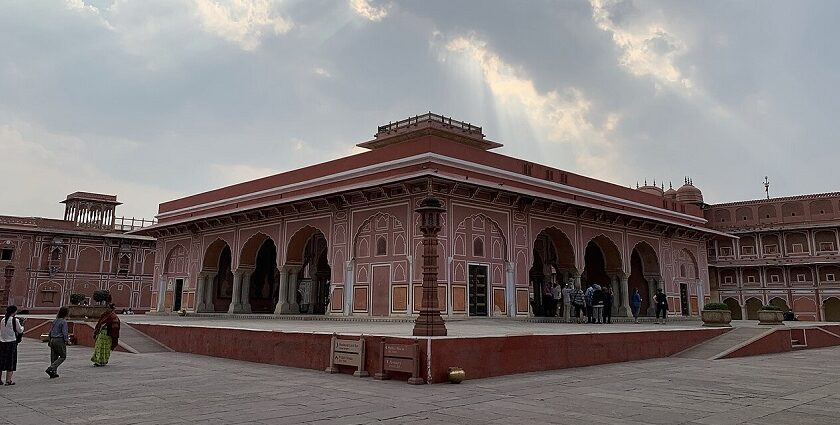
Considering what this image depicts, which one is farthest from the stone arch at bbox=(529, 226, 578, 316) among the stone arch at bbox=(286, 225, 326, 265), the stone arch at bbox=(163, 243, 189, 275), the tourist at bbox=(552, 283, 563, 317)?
the stone arch at bbox=(163, 243, 189, 275)

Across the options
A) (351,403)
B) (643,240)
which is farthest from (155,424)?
(643,240)

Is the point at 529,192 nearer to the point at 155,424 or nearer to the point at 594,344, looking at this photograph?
the point at 594,344

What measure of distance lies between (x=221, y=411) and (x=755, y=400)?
559 centimetres

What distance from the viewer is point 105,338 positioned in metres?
9.91

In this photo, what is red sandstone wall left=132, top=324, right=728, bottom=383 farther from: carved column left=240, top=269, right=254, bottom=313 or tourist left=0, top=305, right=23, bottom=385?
carved column left=240, top=269, right=254, bottom=313

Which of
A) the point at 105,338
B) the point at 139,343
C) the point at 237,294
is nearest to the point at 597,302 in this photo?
the point at 139,343

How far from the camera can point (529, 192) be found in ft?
55.1

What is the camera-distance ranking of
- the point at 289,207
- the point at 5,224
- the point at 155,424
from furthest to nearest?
the point at 5,224 < the point at 289,207 < the point at 155,424

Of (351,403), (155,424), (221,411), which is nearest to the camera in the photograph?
(155,424)

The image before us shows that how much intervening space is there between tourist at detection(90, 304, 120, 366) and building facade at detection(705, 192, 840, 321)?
36.2 metres

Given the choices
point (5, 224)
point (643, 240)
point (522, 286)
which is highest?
point (5, 224)

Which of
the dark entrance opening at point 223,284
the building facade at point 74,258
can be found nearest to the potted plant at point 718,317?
the dark entrance opening at point 223,284

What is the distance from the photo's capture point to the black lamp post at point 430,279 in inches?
311

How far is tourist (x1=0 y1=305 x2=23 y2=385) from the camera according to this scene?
7.40m
